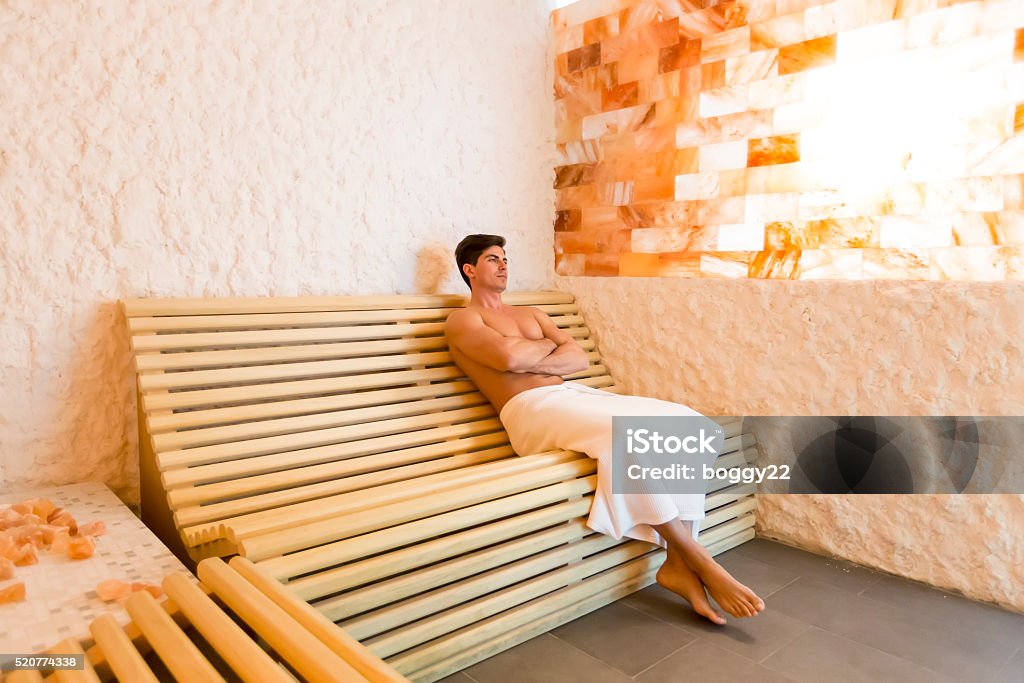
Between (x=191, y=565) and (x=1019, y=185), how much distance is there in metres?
3.16

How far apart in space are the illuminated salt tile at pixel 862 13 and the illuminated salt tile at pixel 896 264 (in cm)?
93

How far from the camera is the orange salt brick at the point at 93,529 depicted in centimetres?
210

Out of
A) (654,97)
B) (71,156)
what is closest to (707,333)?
(654,97)

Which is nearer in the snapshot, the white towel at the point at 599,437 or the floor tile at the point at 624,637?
the floor tile at the point at 624,637

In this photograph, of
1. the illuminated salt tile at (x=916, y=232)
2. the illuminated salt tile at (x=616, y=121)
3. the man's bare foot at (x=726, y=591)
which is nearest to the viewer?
the man's bare foot at (x=726, y=591)

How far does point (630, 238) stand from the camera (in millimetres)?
3771

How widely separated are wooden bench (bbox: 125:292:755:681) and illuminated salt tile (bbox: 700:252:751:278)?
28.0 inches

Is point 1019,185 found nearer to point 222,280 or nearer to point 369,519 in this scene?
point 369,519

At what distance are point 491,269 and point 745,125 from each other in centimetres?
137

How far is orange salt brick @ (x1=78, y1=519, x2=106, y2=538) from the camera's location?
6.88 feet

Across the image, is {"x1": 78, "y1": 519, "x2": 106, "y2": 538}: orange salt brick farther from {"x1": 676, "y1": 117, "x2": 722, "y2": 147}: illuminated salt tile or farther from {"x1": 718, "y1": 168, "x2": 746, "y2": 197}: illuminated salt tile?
{"x1": 676, "y1": 117, "x2": 722, "y2": 147}: illuminated salt tile

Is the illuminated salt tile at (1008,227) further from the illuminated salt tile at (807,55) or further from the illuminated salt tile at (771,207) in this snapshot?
the illuminated salt tile at (807,55)

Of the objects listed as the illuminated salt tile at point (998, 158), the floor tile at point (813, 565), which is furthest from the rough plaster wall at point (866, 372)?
the illuminated salt tile at point (998, 158)

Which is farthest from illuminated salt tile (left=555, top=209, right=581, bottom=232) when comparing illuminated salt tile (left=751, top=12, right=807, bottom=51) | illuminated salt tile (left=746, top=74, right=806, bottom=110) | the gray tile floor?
the gray tile floor
